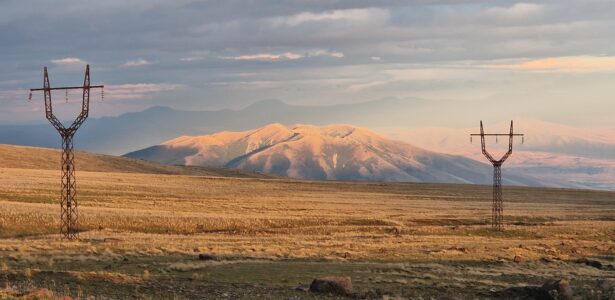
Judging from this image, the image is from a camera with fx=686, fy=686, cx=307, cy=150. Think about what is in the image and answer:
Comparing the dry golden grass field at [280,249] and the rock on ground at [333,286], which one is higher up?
the rock on ground at [333,286]

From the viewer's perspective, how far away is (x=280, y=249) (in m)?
46.3

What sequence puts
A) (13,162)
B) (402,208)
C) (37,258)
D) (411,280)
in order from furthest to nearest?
(13,162), (402,208), (37,258), (411,280)

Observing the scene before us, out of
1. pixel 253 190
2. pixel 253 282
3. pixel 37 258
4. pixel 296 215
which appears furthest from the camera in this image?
pixel 253 190

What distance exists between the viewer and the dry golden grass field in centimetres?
2914

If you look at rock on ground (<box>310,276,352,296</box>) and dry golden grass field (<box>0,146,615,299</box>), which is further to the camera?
dry golden grass field (<box>0,146,615,299</box>)

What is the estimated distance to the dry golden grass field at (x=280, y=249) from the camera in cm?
2914

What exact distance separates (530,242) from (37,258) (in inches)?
1628

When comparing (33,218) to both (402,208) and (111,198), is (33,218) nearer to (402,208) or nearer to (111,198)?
(111,198)

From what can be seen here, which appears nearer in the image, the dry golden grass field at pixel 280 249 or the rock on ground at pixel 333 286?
the rock on ground at pixel 333 286

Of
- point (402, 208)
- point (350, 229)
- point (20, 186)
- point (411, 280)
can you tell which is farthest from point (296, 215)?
point (411, 280)

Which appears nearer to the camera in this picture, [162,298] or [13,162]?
[162,298]

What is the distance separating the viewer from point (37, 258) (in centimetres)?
3681

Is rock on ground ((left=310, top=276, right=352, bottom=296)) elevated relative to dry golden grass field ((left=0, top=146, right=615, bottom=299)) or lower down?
elevated

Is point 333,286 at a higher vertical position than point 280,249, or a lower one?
higher
